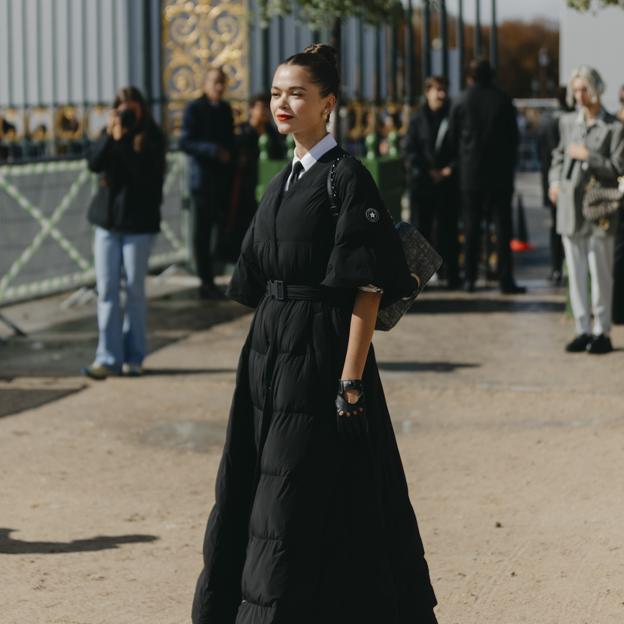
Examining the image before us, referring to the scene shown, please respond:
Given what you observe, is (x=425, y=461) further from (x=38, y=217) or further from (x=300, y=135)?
(x=38, y=217)

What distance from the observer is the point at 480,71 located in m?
13.4

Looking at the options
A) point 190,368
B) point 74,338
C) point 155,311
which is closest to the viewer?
point 190,368

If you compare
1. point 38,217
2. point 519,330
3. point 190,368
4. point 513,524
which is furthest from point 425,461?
point 38,217

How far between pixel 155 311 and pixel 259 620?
27.5 feet

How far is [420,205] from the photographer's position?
46.1 ft

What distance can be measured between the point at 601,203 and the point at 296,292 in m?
5.92

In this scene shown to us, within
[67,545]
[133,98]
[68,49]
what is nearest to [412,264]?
[67,545]

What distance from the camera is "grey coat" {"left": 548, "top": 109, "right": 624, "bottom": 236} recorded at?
10.4 metres

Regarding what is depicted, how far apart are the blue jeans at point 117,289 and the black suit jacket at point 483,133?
404 centimetres

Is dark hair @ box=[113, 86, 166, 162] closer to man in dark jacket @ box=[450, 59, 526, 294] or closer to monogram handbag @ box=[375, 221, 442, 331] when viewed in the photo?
man in dark jacket @ box=[450, 59, 526, 294]

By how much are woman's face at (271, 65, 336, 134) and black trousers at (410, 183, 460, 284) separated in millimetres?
9289

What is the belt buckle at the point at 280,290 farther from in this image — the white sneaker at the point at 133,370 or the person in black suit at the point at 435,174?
the person in black suit at the point at 435,174

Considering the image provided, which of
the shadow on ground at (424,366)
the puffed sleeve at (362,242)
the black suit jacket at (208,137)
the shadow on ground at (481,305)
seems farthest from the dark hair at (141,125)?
the puffed sleeve at (362,242)

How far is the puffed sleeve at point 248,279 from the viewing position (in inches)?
196
